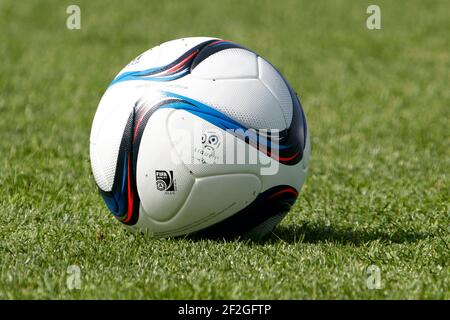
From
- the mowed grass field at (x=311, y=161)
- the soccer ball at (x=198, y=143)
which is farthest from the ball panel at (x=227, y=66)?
the mowed grass field at (x=311, y=161)

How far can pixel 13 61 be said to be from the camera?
1336cm

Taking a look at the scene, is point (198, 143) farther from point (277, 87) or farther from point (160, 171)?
point (277, 87)

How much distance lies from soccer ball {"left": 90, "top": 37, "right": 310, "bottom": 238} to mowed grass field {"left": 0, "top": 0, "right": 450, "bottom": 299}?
25 cm

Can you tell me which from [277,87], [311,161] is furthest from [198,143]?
[311,161]

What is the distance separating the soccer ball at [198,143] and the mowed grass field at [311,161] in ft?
0.83

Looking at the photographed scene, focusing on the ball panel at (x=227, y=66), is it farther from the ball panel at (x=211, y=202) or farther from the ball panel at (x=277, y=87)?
the ball panel at (x=211, y=202)

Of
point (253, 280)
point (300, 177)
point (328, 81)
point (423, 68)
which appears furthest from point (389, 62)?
point (253, 280)

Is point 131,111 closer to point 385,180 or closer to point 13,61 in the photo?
point 385,180

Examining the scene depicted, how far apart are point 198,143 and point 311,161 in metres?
3.80

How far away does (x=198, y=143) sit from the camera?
546 cm

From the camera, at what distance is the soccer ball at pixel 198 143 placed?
548cm

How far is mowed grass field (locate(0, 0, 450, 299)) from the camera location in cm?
509

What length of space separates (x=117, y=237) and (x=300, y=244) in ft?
4.02

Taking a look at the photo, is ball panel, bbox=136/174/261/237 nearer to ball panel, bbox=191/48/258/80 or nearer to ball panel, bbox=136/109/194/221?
ball panel, bbox=136/109/194/221
